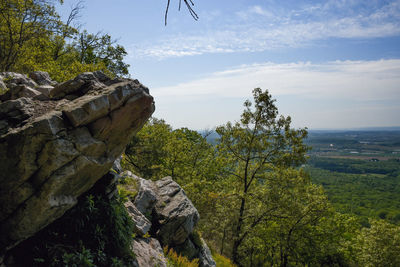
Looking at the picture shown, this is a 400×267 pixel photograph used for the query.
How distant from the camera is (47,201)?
19.4 ft

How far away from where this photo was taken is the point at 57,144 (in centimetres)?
591

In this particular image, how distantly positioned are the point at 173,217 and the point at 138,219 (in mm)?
2251

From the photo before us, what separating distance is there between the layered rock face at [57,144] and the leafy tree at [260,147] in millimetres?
12702

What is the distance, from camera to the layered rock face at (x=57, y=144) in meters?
5.74

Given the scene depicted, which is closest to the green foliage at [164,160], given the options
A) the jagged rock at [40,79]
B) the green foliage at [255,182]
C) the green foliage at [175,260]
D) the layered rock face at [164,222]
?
the green foliage at [255,182]

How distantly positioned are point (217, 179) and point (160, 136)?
975 centimetres

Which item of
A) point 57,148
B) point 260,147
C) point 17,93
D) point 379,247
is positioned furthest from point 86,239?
point 379,247

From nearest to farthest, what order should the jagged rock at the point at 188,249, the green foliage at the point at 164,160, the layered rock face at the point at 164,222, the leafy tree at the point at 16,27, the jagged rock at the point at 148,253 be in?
1. the jagged rock at the point at 148,253
2. the layered rock face at the point at 164,222
3. the jagged rock at the point at 188,249
4. the leafy tree at the point at 16,27
5. the green foliage at the point at 164,160

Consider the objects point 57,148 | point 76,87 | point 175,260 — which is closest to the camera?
point 57,148

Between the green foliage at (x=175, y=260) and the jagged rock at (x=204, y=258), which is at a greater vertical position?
the green foliage at (x=175, y=260)

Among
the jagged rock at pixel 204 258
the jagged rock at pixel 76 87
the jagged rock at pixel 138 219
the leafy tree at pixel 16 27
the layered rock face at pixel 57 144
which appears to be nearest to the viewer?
the layered rock face at pixel 57 144

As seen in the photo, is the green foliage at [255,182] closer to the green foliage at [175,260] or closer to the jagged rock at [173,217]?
the jagged rock at [173,217]

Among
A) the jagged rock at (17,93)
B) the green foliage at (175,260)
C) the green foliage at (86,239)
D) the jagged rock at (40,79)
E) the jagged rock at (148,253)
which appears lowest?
the green foliage at (175,260)

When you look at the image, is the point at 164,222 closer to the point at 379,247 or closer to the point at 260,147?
the point at 260,147
